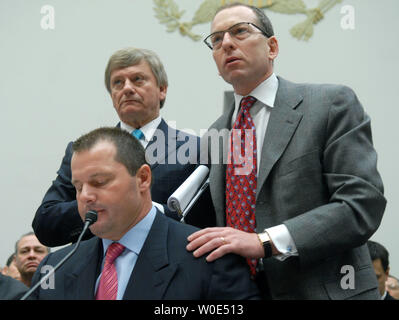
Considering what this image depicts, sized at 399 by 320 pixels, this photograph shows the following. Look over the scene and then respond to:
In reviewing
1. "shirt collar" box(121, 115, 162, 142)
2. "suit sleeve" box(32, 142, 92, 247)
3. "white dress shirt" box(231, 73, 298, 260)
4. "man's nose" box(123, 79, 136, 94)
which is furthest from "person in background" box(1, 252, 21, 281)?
"white dress shirt" box(231, 73, 298, 260)

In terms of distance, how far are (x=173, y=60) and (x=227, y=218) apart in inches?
142

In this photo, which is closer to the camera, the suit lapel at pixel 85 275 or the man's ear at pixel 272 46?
the suit lapel at pixel 85 275

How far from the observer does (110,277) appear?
5.08ft

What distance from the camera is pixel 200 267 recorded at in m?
1.50

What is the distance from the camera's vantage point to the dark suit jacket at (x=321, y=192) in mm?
1493

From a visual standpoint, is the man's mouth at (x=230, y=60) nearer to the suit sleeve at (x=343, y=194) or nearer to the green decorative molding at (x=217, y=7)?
the suit sleeve at (x=343, y=194)

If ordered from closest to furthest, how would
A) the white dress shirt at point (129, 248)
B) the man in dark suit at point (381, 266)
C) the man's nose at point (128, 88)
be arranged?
the white dress shirt at point (129, 248) < the man's nose at point (128, 88) < the man in dark suit at point (381, 266)

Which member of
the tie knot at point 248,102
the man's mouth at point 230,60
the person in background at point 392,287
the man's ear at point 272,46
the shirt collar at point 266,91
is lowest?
the person in background at point 392,287

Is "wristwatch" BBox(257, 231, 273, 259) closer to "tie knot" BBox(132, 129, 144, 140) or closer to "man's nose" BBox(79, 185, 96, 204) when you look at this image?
"man's nose" BBox(79, 185, 96, 204)

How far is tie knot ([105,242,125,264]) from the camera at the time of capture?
1585 mm

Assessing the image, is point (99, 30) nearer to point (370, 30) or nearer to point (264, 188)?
point (370, 30)

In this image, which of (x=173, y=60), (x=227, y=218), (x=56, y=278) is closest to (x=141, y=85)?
(x=227, y=218)

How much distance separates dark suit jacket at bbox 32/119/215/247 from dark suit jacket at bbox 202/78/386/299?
421 mm

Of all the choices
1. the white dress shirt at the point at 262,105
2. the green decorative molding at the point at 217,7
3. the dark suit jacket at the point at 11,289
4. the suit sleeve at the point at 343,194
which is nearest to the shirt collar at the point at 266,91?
the white dress shirt at the point at 262,105
